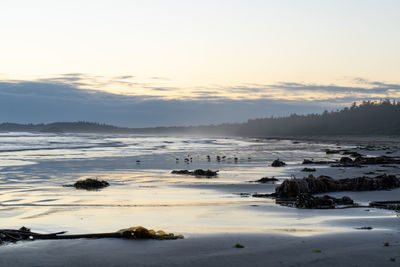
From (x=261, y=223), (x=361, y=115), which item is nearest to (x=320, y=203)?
(x=261, y=223)

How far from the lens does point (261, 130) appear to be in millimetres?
172625

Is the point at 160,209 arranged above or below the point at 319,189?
below

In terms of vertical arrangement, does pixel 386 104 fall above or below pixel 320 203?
above

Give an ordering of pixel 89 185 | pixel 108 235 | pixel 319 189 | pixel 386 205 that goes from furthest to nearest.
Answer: pixel 89 185, pixel 319 189, pixel 386 205, pixel 108 235

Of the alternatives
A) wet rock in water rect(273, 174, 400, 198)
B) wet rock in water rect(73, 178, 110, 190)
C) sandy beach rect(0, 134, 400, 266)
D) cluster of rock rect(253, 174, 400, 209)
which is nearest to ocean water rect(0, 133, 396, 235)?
sandy beach rect(0, 134, 400, 266)

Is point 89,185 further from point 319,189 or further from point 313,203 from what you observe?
point 313,203

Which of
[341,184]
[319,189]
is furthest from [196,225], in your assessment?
[341,184]

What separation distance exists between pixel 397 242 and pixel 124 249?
12.3 ft

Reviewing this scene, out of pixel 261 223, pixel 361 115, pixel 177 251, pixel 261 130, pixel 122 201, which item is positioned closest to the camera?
pixel 177 251

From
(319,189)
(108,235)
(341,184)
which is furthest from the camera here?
(341,184)

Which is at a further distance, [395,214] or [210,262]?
[395,214]

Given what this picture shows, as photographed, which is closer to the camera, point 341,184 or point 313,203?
point 313,203

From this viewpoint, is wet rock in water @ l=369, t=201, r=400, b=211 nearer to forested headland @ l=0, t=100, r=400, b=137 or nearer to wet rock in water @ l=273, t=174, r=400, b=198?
wet rock in water @ l=273, t=174, r=400, b=198

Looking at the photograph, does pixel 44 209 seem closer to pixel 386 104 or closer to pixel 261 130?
pixel 386 104
